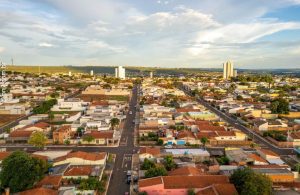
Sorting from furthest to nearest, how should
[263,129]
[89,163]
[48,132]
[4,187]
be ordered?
[263,129]
[48,132]
[89,163]
[4,187]

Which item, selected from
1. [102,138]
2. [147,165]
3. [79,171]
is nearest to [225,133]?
[147,165]

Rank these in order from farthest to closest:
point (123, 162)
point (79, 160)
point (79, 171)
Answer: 1. point (123, 162)
2. point (79, 160)
3. point (79, 171)

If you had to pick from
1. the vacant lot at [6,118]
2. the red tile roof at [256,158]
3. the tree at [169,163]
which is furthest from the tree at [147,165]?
the vacant lot at [6,118]

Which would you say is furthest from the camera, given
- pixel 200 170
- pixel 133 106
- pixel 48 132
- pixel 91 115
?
pixel 133 106

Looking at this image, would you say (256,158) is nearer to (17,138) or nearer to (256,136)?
(256,136)

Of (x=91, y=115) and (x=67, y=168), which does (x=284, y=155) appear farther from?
(x=91, y=115)

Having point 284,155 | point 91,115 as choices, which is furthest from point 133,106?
point 284,155
